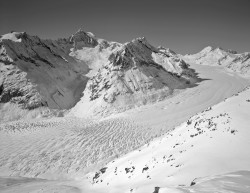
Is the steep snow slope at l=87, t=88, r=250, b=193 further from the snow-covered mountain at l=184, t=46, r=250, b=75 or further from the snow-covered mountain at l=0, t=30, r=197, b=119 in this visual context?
the snow-covered mountain at l=184, t=46, r=250, b=75

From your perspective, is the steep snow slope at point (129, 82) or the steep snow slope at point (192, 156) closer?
the steep snow slope at point (192, 156)

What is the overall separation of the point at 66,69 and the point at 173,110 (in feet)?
105

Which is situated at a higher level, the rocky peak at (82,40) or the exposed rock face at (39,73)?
the rocky peak at (82,40)

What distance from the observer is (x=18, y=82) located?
1923 inches

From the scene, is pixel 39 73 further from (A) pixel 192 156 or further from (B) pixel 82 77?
(A) pixel 192 156

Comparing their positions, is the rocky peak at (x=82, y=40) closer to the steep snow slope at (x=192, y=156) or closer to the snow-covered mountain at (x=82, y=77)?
the snow-covered mountain at (x=82, y=77)

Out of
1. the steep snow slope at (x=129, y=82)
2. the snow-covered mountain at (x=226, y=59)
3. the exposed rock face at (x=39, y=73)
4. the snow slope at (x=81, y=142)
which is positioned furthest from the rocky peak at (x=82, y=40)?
the snow-covered mountain at (x=226, y=59)

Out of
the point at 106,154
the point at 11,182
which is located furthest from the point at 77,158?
the point at 11,182

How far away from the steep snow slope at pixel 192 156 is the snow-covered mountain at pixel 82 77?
26.0 metres

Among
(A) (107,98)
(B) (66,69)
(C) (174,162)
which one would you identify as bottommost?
(C) (174,162)

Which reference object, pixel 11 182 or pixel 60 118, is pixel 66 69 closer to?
pixel 60 118

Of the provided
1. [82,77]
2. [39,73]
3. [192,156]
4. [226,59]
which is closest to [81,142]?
[192,156]

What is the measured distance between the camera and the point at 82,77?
6431cm

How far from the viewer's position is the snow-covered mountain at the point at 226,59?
107000 millimetres
